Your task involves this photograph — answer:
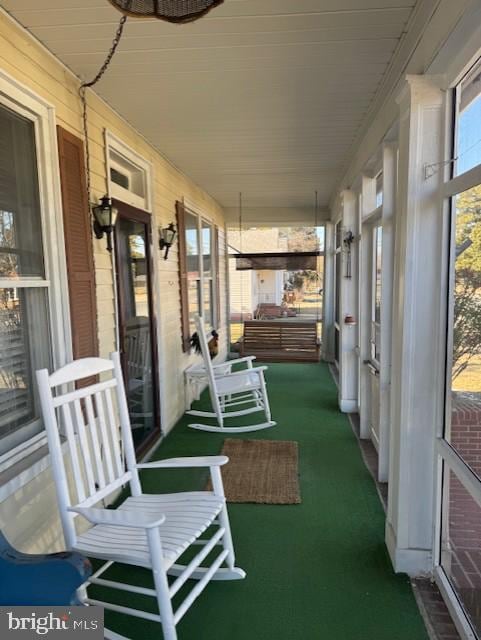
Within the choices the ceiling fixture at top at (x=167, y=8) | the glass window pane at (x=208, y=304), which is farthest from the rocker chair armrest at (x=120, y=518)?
the glass window pane at (x=208, y=304)

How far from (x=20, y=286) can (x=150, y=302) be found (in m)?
1.67

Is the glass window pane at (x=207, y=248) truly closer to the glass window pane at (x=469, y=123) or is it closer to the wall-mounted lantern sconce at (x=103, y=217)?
the wall-mounted lantern sconce at (x=103, y=217)

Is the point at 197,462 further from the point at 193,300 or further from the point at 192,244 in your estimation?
the point at 192,244

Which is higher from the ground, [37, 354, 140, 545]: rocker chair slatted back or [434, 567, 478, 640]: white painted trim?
[37, 354, 140, 545]: rocker chair slatted back

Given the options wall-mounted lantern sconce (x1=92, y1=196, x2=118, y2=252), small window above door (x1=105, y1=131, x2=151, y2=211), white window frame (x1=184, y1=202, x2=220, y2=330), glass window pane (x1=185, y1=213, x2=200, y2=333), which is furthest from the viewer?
white window frame (x1=184, y1=202, x2=220, y2=330)

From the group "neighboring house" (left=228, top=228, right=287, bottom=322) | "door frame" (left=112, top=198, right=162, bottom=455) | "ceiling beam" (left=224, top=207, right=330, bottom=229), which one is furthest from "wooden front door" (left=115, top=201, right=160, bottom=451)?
"neighboring house" (left=228, top=228, right=287, bottom=322)

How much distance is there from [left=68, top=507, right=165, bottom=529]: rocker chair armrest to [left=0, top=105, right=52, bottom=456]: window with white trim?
0.53 m

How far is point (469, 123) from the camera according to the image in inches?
62.2

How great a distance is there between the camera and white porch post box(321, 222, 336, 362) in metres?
6.71

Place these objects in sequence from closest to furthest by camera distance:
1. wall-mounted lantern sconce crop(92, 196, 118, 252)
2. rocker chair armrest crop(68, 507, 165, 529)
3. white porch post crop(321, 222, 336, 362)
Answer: rocker chair armrest crop(68, 507, 165, 529) → wall-mounted lantern sconce crop(92, 196, 118, 252) → white porch post crop(321, 222, 336, 362)

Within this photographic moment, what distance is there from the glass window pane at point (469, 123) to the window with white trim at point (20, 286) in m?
1.96

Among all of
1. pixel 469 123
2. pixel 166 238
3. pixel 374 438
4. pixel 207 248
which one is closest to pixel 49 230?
pixel 166 238

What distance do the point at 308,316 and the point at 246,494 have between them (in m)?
5.05

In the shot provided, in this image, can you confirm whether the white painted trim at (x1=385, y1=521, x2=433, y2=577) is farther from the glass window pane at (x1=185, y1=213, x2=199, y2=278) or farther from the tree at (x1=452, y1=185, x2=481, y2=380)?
the glass window pane at (x1=185, y1=213, x2=199, y2=278)
